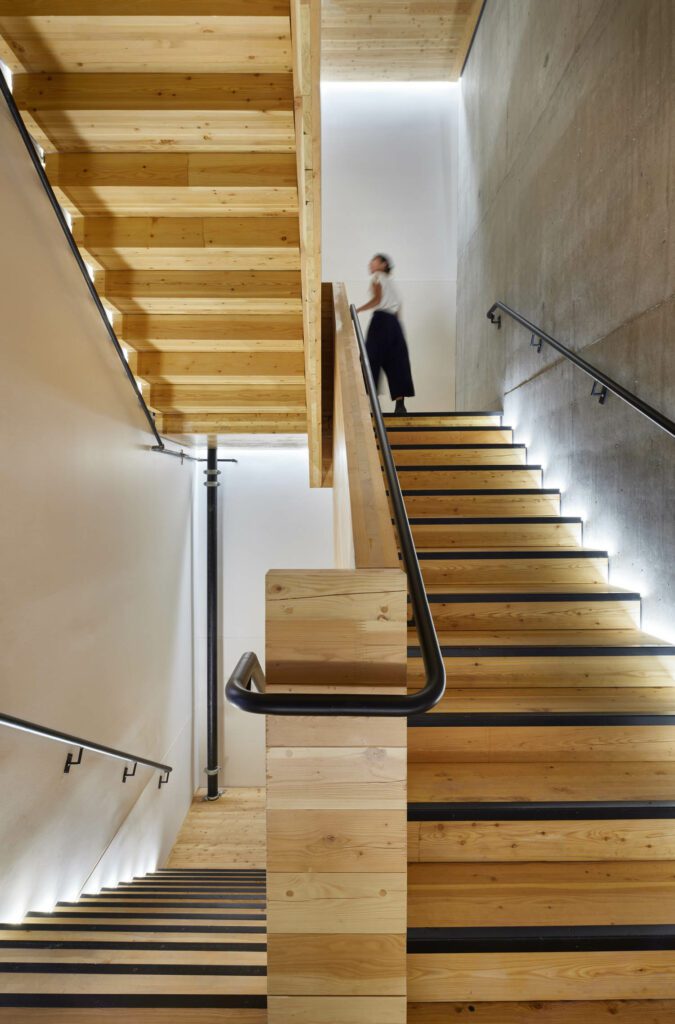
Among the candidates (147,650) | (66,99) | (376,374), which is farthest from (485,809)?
(376,374)

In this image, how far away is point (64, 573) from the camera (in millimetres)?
3432

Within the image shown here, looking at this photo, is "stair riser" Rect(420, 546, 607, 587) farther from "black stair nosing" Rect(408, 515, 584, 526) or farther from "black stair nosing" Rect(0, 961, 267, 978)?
"black stair nosing" Rect(0, 961, 267, 978)

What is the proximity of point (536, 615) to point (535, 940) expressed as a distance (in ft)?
4.99

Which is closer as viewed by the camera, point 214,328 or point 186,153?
point 186,153

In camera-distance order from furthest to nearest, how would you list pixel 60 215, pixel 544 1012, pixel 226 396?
pixel 226 396, pixel 60 215, pixel 544 1012

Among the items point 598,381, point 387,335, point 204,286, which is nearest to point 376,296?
point 387,335

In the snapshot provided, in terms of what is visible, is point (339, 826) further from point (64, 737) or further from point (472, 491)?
point (472, 491)

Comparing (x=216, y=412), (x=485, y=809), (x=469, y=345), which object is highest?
(x=469, y=345)

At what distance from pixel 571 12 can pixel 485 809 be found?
431 centimetres

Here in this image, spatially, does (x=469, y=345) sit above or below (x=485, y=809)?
above

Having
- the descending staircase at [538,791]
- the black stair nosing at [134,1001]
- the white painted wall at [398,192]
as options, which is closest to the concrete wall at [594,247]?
the descending staircase at [538,791]

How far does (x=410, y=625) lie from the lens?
2.98 m

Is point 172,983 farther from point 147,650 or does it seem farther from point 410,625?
point 147,650

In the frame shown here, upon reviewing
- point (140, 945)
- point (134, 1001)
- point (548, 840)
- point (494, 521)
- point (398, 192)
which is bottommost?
point (140, 945)
